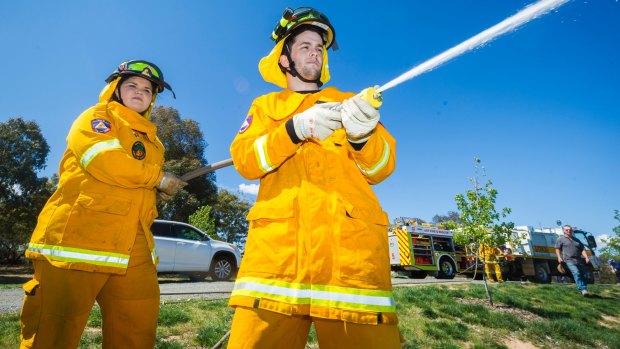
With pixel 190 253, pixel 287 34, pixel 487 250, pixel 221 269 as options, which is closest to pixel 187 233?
pixel 190 253

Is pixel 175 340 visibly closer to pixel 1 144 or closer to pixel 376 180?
pixel 376 180

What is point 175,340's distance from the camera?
3.97m

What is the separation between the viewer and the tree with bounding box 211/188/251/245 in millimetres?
31078

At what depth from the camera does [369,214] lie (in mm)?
1629

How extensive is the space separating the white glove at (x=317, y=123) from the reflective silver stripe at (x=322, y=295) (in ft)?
2.35

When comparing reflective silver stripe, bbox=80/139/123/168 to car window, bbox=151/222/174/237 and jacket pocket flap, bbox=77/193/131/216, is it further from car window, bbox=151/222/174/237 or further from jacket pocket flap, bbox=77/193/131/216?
→ car window, bbox=151/222/174/237

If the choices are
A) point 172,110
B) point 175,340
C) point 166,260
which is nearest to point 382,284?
point 175,340

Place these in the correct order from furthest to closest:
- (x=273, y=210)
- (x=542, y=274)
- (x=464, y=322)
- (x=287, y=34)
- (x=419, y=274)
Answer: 1. (x=542, y=274)
2. (x=419, y=274)
3. (x=464, y=322)
4. (x=287, y=34)
5. (x=273, y=210)

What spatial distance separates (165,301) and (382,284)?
5.41 m

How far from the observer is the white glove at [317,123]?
1644mm

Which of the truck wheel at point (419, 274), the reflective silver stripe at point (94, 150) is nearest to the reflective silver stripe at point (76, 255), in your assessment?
the reflective silver stripe at point (94, 150)

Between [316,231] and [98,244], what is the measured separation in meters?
1.51

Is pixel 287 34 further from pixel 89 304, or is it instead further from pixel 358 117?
pixel 89 304

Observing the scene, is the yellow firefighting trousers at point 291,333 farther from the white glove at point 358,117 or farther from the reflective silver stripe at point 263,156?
the white glove at point 358,117
